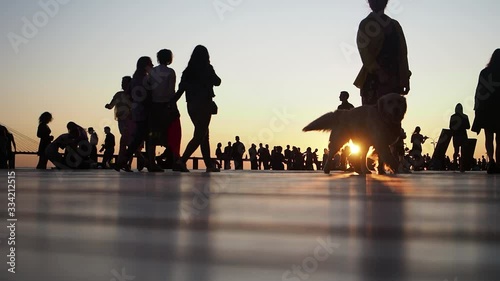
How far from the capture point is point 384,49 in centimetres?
823

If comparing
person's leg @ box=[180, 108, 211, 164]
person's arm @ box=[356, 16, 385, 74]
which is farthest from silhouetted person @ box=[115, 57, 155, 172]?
person's arm @ box=[356, 16, 385, 74]

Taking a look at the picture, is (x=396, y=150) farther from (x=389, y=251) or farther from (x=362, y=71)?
(x=389, y=251)

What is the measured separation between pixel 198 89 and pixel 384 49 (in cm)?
279

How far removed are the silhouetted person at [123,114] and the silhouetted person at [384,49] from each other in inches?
189

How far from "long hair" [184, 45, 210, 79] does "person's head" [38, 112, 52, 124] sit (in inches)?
261

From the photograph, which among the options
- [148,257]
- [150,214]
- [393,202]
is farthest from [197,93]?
[148,257]

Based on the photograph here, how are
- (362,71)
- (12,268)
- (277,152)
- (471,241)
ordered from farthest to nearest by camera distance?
1. (277,152)
2. (362,71)
3. (471,241)
4. (12,268)

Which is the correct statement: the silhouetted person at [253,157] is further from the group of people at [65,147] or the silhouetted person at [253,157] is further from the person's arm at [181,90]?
the person's arm at [181,90]

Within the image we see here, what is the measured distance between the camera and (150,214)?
255cm

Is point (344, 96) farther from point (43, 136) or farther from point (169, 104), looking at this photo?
point (43, 136)

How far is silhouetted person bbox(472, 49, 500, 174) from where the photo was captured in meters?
10.4

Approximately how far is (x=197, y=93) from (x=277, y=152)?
1968 centimetres

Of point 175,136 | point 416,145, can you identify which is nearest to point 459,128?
point 416,145

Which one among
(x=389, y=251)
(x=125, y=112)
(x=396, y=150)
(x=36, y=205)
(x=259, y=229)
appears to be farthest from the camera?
(x=125, y=112)
